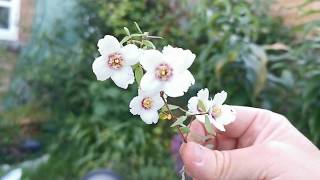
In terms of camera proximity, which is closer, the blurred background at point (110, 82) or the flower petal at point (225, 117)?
the flower petal at point (225, 117)

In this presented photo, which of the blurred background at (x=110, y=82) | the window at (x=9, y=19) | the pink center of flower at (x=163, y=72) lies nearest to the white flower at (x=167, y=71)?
→ the pink center of flower at (x=163, y=72)

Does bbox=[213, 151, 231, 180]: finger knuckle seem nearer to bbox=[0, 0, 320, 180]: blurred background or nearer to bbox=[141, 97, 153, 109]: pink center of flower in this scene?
bbox=[141, 97, 153, 109]: pink center of flower

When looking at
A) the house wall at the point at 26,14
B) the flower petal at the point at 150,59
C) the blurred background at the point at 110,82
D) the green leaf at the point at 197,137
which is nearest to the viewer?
the flower petal at the point at 150,59

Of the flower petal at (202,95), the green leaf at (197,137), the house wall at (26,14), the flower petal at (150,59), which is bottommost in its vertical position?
the green leaf at (197,137)

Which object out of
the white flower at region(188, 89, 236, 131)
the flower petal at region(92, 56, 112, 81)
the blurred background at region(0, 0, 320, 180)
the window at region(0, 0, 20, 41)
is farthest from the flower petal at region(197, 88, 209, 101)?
the window at region(0, 0, 20, 41)

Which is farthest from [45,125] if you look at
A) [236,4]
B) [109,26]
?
[236,4]

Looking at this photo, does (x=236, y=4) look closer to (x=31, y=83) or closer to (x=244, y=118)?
(x=31, y=83)

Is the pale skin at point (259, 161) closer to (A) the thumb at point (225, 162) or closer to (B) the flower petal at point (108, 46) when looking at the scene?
(A) the thumb at point (225, 162)

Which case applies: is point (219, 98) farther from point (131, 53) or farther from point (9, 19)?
point (9, 19)
